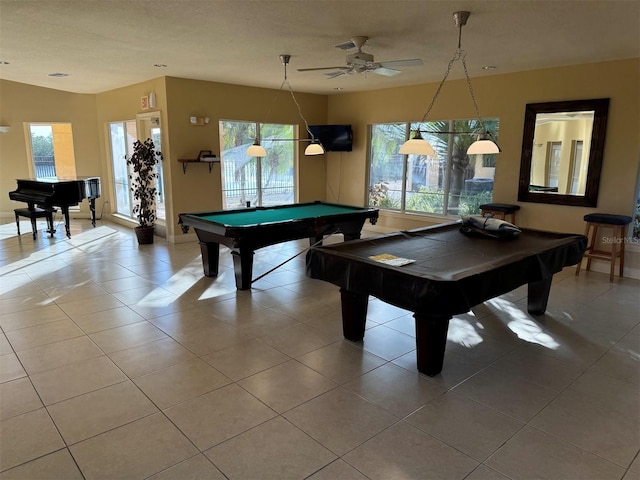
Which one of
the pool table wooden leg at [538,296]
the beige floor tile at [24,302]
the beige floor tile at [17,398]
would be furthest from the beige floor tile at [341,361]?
the beige floor tile at [24,302]

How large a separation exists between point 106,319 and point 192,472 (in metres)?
2.30

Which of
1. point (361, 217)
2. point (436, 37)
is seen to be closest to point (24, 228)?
point (361, 217)

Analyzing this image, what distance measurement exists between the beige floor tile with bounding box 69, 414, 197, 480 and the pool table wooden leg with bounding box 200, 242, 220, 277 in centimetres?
287

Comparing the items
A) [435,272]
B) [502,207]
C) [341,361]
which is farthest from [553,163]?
[341,361]

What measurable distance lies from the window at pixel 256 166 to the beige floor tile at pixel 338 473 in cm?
600

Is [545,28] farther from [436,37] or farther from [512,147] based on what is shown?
[512,147]

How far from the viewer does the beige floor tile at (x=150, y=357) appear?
307 cm

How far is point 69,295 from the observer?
4570mm

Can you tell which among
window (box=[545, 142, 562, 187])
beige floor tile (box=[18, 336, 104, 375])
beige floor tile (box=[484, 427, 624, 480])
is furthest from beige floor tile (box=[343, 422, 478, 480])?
window (box=[545, 142, 562, 187])

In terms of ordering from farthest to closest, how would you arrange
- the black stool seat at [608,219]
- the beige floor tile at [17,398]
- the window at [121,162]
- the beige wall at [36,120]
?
the beige wall at [36,120] → the window at [121,162] → the black stool seat at [608,219] → the beige floor tile at [17,398]

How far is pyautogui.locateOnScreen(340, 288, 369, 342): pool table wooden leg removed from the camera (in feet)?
11.3

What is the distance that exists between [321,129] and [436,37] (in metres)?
4.30

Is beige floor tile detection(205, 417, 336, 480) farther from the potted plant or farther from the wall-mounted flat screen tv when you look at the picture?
the wall-mounted flat screen tv

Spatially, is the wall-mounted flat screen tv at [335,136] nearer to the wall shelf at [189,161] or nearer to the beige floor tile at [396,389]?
the wall shelf at [189,161]
